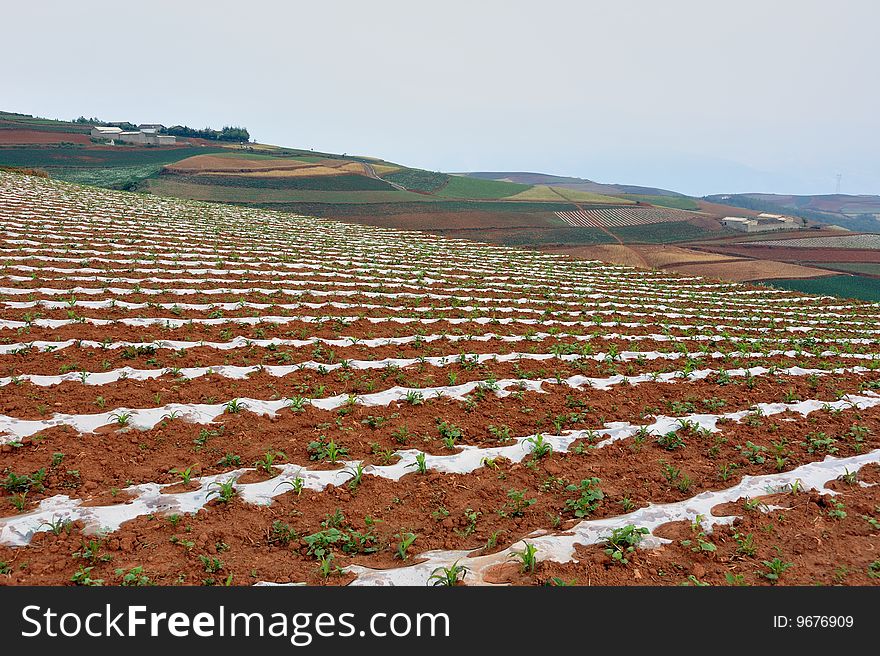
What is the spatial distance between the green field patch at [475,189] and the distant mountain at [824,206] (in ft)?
210

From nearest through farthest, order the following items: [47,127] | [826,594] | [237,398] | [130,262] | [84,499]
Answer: [826,594] → [84,499] → [237,398] → [130,262] → [47,127]

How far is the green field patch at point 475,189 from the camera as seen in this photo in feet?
193

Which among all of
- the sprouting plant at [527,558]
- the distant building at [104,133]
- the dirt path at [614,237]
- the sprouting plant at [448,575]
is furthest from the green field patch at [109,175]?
the sprouting plant at [527,558]

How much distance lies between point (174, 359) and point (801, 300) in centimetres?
1813

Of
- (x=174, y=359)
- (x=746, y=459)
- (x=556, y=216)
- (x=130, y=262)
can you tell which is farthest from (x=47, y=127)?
(x=746, y=459)

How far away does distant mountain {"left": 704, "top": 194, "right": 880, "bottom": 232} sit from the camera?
329ft

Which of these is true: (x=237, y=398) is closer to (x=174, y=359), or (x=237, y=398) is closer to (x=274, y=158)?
(x=174, y=359)

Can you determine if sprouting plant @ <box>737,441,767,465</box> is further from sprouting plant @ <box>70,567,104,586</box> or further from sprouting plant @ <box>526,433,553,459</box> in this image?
sprouting plant @ <box>70,567,104,586</box>

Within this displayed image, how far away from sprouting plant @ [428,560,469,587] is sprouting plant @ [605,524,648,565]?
1.03 meters

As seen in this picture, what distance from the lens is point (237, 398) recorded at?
5.61m

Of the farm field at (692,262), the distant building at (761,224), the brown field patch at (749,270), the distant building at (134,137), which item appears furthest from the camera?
the distant building at (134,137)

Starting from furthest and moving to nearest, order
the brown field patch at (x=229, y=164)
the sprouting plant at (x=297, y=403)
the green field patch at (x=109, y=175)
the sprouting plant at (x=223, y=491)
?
the brown field patch at (x=229, y=164) < the green field patch at (x=109, y=175) < the sprouting plant at (x=297, y=403) < the sprouting plant at (x=223, y=491)

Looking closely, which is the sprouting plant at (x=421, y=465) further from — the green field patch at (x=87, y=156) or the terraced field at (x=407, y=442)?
the green field patch at (x=87, y=156)

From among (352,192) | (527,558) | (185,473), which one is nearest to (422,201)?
(352,192)
